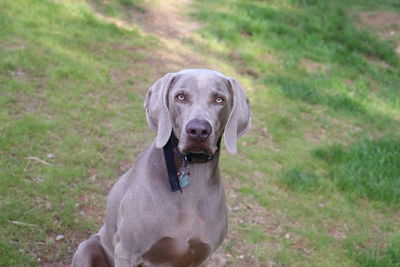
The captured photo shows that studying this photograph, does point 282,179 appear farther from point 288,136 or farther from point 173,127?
point 173,127

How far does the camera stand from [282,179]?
16.5 ft

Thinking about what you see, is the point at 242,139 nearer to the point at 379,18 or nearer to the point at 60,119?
the point at 60,119

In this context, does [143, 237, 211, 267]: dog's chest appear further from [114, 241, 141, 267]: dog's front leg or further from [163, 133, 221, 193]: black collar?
[163, 133, 221, 193]: black collar

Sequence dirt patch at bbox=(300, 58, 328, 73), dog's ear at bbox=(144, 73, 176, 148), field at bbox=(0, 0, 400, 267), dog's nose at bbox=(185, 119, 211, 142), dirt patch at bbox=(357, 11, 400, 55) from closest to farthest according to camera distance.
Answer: dog's nose at bbox=(185, 119, 211, 142) < dog's ear at bbox=(144, 73, 176, 148) < field at bbox=(0, 0, 400, 267) < dirt patch at bbox=(300, 58, 328, 73) < dirt patch at bbox=(357, 11, 400, 55)

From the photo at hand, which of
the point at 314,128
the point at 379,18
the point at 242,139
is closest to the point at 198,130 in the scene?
the point at 242,139

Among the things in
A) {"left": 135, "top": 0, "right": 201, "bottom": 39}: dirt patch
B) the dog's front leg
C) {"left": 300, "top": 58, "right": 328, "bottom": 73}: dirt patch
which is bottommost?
{"left": 300, "top": 58, "right": 328, "bottom": 73}: dirt patch

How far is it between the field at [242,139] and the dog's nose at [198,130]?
5.31ft

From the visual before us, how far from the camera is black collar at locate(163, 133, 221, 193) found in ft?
9.16

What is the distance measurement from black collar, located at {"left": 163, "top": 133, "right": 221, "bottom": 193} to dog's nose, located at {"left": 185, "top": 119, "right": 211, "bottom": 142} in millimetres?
263

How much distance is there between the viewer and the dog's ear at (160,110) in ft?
8.85

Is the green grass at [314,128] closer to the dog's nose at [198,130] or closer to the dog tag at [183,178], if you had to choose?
the dog tag at [183,178]

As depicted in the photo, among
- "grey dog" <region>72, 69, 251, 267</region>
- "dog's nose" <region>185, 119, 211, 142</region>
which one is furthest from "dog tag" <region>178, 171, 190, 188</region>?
"dog's nose" <region>185, 119, 211, 142</region>

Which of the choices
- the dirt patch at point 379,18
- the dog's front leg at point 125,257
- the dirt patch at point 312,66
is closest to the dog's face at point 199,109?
the dog's front leg at point 125,257

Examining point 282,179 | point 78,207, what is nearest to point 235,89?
point 78,207
